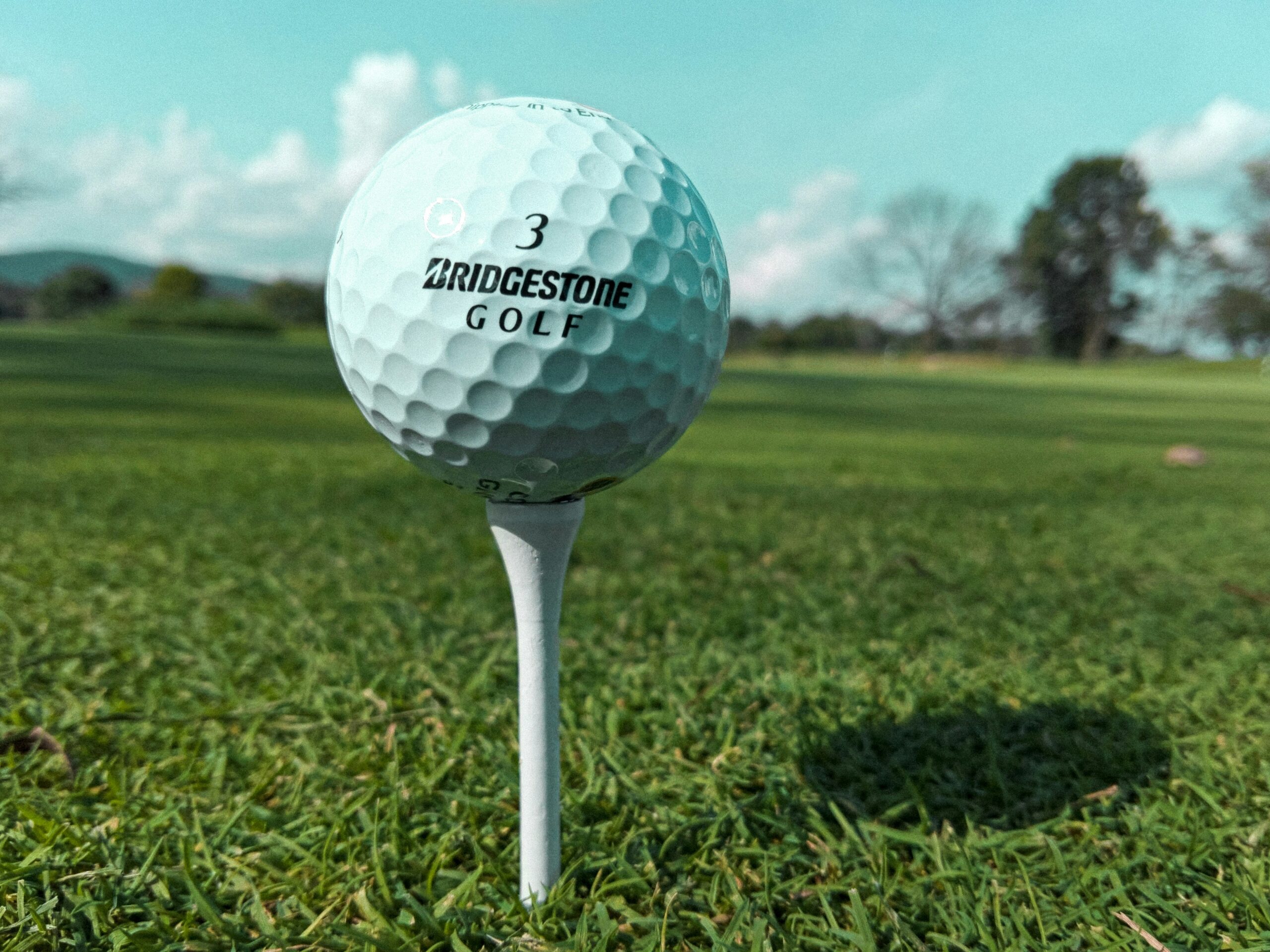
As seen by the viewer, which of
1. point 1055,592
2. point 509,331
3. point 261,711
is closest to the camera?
point 509,331

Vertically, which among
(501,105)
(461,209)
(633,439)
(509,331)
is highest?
(501,105)

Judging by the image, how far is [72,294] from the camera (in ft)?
154

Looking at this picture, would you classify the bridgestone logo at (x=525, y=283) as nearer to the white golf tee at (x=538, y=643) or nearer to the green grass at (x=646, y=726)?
the white golf tee at (x=538, y=643)

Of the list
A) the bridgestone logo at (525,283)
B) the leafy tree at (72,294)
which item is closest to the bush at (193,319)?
the leafy tree at (72,294)

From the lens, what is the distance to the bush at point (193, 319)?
36.6 m

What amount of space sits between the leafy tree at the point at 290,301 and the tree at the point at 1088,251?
40.6m

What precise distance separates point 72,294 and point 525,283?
56.0 m

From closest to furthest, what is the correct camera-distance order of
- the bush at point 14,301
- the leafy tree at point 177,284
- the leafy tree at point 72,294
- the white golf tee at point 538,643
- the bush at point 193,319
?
the white golf tee at point 538,643 < the bush at point 193,319 < the leafy tree at point 72,294 < the bush at point 14,301 < the leafy tree at point 177,284

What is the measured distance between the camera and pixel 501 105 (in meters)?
1.42

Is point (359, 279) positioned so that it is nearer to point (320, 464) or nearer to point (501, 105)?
point (501, 105)

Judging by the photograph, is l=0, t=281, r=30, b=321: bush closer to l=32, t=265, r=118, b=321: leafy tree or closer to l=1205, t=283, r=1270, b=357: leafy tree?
l=32, t=265, r=118, b=321: leafy tree

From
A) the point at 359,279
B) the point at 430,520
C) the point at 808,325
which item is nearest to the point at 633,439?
the point at 359,279

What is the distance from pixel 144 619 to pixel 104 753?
84 centimetres

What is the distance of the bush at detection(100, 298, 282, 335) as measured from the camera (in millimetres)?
36594
